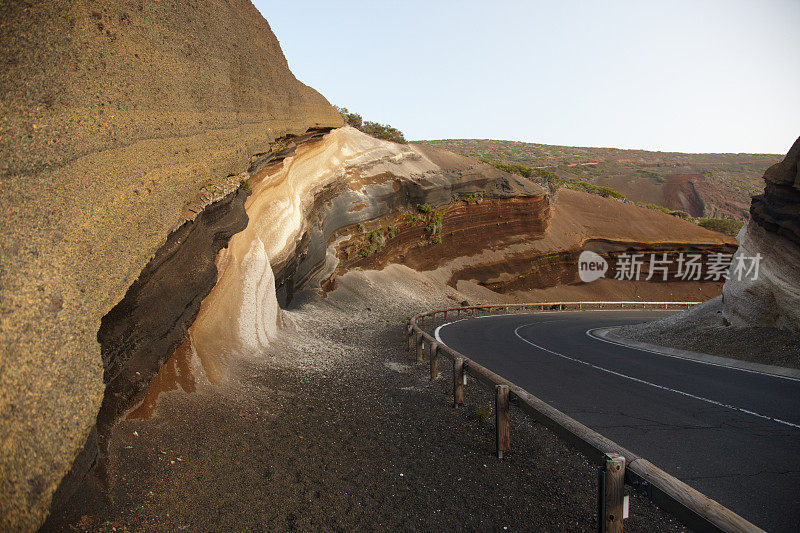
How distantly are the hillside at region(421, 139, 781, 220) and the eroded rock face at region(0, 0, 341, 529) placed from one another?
280 ft

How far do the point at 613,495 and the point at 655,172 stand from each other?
117m

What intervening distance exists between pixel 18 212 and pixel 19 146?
26.0 inches

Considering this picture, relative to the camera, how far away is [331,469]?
5219 mm

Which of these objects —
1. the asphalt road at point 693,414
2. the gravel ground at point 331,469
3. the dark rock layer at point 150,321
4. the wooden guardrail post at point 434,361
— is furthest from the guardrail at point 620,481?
the dark rock layer at point 150,321

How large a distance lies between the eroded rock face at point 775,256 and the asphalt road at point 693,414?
11.3ft

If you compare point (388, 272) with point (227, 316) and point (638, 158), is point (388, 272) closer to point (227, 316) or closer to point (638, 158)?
point (227, 316)

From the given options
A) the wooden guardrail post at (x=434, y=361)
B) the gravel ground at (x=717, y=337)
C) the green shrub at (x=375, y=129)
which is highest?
the green shrub at (x=375, y=129)

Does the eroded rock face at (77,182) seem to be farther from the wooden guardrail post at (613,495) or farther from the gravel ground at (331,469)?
the wooden guardrail post at (613,495)

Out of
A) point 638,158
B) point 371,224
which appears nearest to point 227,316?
point 371,224

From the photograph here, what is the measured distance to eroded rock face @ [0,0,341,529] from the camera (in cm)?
347

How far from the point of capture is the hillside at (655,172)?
90062mm

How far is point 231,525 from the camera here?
A: 4066mm

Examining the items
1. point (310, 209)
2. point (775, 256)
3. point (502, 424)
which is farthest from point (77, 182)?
point (310, 209)

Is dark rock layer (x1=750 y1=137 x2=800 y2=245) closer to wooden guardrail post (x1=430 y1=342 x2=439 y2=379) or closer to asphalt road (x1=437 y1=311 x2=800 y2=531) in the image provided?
asphalt road (x1=437 y1=311 x2=800 y2=531)
